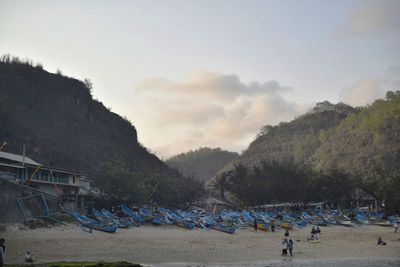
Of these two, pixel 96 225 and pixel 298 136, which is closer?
pixel 96 225

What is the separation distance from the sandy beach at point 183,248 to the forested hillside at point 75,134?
18354mm

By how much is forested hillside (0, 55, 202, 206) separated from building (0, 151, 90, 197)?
145 inches

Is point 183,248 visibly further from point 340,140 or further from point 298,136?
point 298,136

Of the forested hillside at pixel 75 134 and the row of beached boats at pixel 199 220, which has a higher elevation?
the forested hillside at pixel 75 134

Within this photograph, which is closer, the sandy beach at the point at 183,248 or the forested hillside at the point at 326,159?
the sandy beach at the point at 183,248

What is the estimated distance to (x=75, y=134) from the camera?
85688 mm

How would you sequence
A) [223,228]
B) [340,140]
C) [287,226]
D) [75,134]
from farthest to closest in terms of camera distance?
[340,140] → [75,134] → [287,226] → [223,228]

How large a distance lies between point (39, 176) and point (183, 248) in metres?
25.0

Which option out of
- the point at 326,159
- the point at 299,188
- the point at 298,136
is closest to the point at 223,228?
the point at 299,188

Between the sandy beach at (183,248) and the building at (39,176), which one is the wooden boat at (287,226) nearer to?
the sandy beach at (183,248)

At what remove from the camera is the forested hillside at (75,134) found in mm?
63484

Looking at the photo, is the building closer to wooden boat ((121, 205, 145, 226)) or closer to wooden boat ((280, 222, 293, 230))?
wooden boat ((121, 205, 145, 226))

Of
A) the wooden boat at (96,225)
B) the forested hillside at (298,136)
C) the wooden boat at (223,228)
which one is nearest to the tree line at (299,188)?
the wooden boat at (223,228)

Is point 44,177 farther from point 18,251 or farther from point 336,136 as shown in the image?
point 336,136
